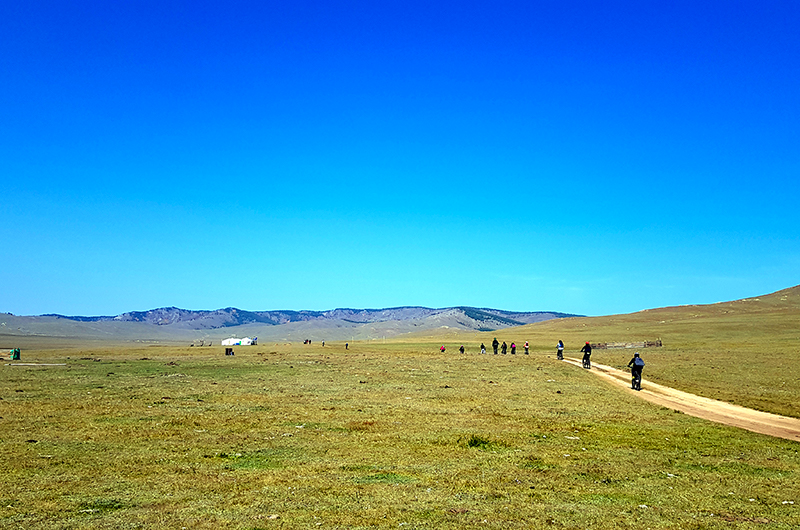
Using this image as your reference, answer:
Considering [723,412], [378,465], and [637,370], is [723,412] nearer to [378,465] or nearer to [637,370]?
[637,370]

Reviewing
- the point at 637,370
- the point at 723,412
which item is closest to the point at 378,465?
the point at 723,412

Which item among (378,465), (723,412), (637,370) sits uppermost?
(637,370)

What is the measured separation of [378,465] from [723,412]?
18095 millimetres

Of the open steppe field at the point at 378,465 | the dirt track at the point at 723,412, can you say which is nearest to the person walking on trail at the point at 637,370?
the dirt track at the point at 723,412

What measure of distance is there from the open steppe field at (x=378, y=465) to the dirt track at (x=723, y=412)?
1.48m

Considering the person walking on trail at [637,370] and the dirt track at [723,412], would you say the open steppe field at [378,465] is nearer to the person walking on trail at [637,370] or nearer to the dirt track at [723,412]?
the dirt track at [723,412]

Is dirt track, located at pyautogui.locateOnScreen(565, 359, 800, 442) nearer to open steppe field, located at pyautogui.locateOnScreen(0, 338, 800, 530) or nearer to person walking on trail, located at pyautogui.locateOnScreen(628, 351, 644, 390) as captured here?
person walking on trail, located at pyautogui.locateOnScreen(628, 351, 644, 390)

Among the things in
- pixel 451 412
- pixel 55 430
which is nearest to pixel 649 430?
pixel 451 412

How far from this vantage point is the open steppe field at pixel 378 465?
10.2 meters

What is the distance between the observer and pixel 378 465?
549 inches

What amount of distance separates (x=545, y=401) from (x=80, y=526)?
69.1 feet

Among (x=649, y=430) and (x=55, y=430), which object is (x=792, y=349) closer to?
(x=649, y=430)

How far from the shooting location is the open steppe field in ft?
33.4

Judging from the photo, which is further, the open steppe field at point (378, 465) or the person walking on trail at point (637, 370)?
the person walking on trail at point (637, 370)
